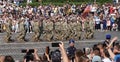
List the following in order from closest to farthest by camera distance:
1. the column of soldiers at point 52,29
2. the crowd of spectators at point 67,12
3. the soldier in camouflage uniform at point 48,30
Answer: the column of soldiers at point 52,29, the soldier in camouflage uniform at point 48,30, the crowd of spectators at point 67,12

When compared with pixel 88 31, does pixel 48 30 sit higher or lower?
higher

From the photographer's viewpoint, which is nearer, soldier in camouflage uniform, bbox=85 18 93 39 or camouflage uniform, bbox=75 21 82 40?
camouflage uniform, bbox=75 21 82 40

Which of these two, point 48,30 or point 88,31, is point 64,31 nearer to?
point 48,30

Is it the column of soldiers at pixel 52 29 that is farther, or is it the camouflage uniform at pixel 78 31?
the camouflage uniform at pixel 78 31

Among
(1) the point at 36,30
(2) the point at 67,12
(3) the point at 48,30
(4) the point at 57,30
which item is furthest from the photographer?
(2) the point at 67,12

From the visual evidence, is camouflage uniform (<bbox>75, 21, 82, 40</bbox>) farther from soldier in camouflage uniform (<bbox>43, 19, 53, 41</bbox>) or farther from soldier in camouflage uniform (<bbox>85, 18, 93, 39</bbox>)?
soldier in camouflage uniform (<bbox>43, 19, 53, 41</bbox>)

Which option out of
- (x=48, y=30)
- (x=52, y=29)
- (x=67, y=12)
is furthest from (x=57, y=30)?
(x=67, y=12)

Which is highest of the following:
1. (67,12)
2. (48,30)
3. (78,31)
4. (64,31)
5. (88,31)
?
(48,30)

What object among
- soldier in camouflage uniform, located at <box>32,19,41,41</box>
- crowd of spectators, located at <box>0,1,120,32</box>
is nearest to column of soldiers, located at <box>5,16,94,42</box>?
soldier in camouflage uniform, located at <box>32,19,41,41</box>

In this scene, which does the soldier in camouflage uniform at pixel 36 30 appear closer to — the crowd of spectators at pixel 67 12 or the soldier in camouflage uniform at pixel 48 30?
the soldier in camouflage uniform at pixel 48 30

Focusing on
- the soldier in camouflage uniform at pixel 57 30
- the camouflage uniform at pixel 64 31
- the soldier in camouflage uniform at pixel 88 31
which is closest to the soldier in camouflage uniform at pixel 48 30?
the soldier in camouflage uniform at pixel 57 30

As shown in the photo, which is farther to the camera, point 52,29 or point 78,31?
point 78,31

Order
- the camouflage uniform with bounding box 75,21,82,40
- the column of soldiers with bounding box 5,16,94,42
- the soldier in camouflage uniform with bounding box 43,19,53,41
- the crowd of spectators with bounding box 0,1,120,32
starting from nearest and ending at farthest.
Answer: the column of soldiers with bounding box 5,16,94,42
the soldier in camouflage uniform with bounding box 43,19,53,41
the camouflage uniform with bounding box 75,21,82,40
the crowd of spectators with bounding box 0,1,120,32

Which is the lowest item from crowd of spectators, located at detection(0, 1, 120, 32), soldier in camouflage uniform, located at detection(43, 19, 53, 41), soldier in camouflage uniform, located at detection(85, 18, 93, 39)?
crowd of spectators, located at detection(0, 1, 120, 32)
